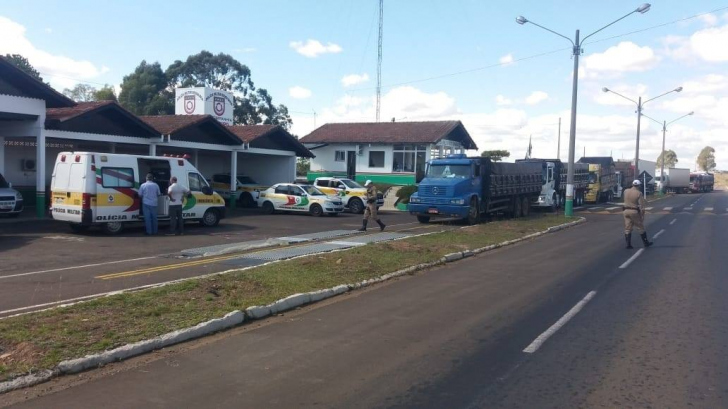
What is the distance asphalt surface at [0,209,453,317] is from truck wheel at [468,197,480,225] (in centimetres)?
203

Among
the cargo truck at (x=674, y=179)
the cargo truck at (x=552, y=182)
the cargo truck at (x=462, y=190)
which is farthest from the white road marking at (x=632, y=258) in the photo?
the cargo truck at (x=674, y=179)

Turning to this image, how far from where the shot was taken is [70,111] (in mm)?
23500

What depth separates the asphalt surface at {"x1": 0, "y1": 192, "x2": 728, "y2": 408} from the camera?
5.46 meters

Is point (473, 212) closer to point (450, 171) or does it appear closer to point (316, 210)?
point (450, 171)

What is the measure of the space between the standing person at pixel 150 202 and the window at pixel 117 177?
0.50 meters

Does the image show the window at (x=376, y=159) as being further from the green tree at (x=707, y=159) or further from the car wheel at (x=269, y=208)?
the green tree at (x=707, y=159)

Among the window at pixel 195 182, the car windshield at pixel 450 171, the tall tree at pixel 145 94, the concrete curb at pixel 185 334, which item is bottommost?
the concrete curb at pixel 185 334

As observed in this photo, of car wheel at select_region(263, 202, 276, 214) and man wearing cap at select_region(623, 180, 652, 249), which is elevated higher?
man wearing cap at select_region(623, 180, 652, 249)

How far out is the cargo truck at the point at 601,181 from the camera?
43.3 m

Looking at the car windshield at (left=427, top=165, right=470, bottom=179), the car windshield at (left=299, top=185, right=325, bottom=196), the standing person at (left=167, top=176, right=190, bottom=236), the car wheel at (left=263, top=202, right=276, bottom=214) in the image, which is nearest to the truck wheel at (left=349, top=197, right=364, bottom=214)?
the car windshield at (left=299, top=185, right=325, bottom=196)

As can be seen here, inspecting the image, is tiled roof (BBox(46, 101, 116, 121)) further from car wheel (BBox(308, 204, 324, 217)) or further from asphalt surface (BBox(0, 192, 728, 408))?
asphalt surface (BBox(0, 192, 728, 408))

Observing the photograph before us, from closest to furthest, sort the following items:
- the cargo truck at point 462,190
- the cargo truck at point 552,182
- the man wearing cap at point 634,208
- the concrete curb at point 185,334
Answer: the concrete curb at point 185,334 < the man wearing cap at point 634,208 < the cargo truck at point 462,190 < the cargo truck at point 552,182

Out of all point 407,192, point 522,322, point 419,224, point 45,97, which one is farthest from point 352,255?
point 407,192

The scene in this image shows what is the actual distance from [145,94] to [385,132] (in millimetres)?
27055
